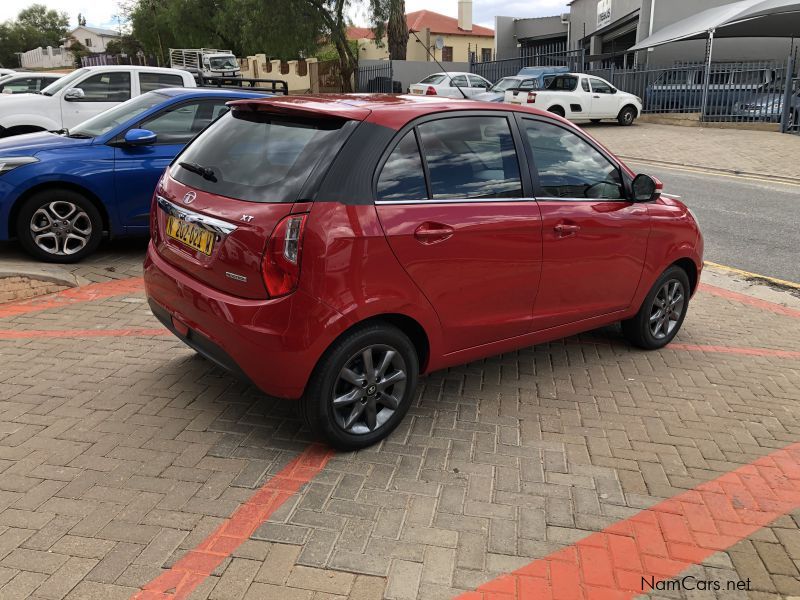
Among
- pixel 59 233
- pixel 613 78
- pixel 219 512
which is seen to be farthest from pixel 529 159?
pixel 613 78

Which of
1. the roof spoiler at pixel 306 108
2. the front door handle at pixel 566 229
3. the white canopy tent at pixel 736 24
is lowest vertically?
the front door handle at pixel 566 229

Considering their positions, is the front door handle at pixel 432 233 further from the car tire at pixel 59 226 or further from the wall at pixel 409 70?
the wall at pixel 409 70

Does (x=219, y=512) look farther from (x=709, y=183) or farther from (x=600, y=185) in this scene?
(x=709, y=183)

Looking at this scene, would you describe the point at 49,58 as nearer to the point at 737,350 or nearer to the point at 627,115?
the point at 627,115

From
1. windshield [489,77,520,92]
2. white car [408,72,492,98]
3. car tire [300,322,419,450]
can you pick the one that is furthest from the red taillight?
windshield [489,77,520,92]

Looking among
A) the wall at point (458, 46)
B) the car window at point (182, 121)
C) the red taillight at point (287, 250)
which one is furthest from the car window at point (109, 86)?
the wall at point (458, 46)

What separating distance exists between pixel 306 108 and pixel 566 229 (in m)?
1.65

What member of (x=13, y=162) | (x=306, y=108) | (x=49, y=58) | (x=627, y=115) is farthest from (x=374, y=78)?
(x=49, y=58)

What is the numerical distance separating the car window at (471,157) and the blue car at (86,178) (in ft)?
12.4

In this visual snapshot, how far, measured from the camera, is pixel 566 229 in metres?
4.14

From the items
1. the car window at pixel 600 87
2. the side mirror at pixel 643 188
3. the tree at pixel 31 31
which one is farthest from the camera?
the tree at pixel 31 31

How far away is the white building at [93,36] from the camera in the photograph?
397 feet

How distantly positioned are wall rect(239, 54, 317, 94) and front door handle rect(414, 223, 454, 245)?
37.0 m

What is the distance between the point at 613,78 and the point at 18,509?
2659 centimetres
